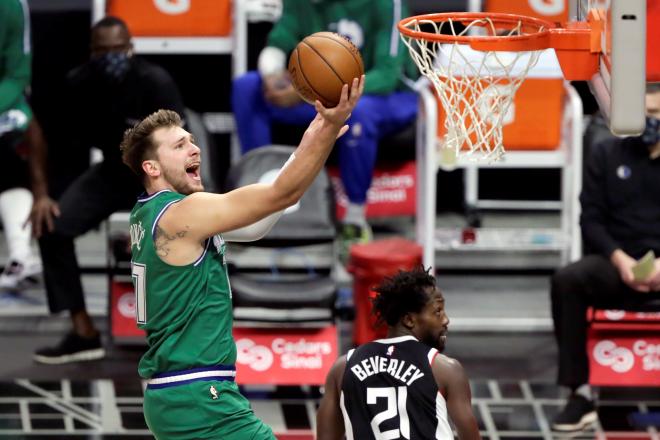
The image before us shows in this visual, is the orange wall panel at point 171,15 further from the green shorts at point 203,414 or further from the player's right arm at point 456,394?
the green shorts at point 203,414

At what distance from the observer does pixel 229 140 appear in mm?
10062

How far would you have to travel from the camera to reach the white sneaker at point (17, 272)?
882 cm

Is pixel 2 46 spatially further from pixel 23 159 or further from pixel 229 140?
pixel 229 140

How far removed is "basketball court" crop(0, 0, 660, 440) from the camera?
6637mm

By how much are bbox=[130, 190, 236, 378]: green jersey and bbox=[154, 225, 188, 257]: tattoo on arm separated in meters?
0.02

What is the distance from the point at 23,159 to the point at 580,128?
337 centimetres

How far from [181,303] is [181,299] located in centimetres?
1

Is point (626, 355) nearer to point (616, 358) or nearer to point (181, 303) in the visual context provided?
point (616, 358)

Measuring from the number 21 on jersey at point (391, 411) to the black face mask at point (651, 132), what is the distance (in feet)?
9.30

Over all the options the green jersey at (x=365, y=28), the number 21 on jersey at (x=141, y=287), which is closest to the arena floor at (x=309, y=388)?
the green jersey at (x=365, y=28)

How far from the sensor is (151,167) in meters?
4.71

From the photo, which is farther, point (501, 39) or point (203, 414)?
point (501, 39)

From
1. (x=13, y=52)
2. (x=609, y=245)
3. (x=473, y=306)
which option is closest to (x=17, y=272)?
(x=13, y=52)

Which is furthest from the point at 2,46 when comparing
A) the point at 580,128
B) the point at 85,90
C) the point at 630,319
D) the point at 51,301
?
the point at 630,319
